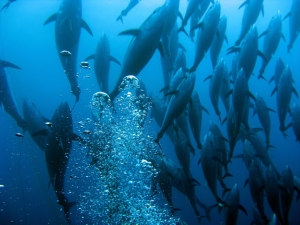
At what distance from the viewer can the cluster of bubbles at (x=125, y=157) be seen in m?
5.88

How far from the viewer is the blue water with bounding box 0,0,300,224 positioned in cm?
1877

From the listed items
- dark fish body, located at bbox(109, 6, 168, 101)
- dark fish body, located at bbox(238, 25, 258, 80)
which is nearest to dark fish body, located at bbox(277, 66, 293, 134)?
dark fish body, located at bbox(238, 25, 258, 80)

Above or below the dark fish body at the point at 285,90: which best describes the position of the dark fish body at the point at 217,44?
above

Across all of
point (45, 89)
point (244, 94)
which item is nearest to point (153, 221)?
point (244, 94)

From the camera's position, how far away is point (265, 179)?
494 cm

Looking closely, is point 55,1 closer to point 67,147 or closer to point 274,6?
point 274,6

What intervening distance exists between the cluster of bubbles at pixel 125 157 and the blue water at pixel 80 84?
3.88 meters

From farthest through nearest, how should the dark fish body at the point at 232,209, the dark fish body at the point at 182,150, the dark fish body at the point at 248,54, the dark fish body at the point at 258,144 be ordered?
the dark fish body at the point at 258,144
the dark fish body at the point at 232,209
the dark fish body at the point at 182,150
the dark fish body at the point at 248,54

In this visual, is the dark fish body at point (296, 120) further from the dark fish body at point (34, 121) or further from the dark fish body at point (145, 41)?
the dark fish body at point (34, 121)

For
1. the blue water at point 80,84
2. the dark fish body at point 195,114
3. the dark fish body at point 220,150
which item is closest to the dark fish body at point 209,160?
the dark fish body at point 220,150

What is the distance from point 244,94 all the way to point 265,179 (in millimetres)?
1852

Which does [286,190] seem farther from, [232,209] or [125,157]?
[125,157]

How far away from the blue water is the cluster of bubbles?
3883mm

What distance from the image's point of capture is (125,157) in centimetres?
657
